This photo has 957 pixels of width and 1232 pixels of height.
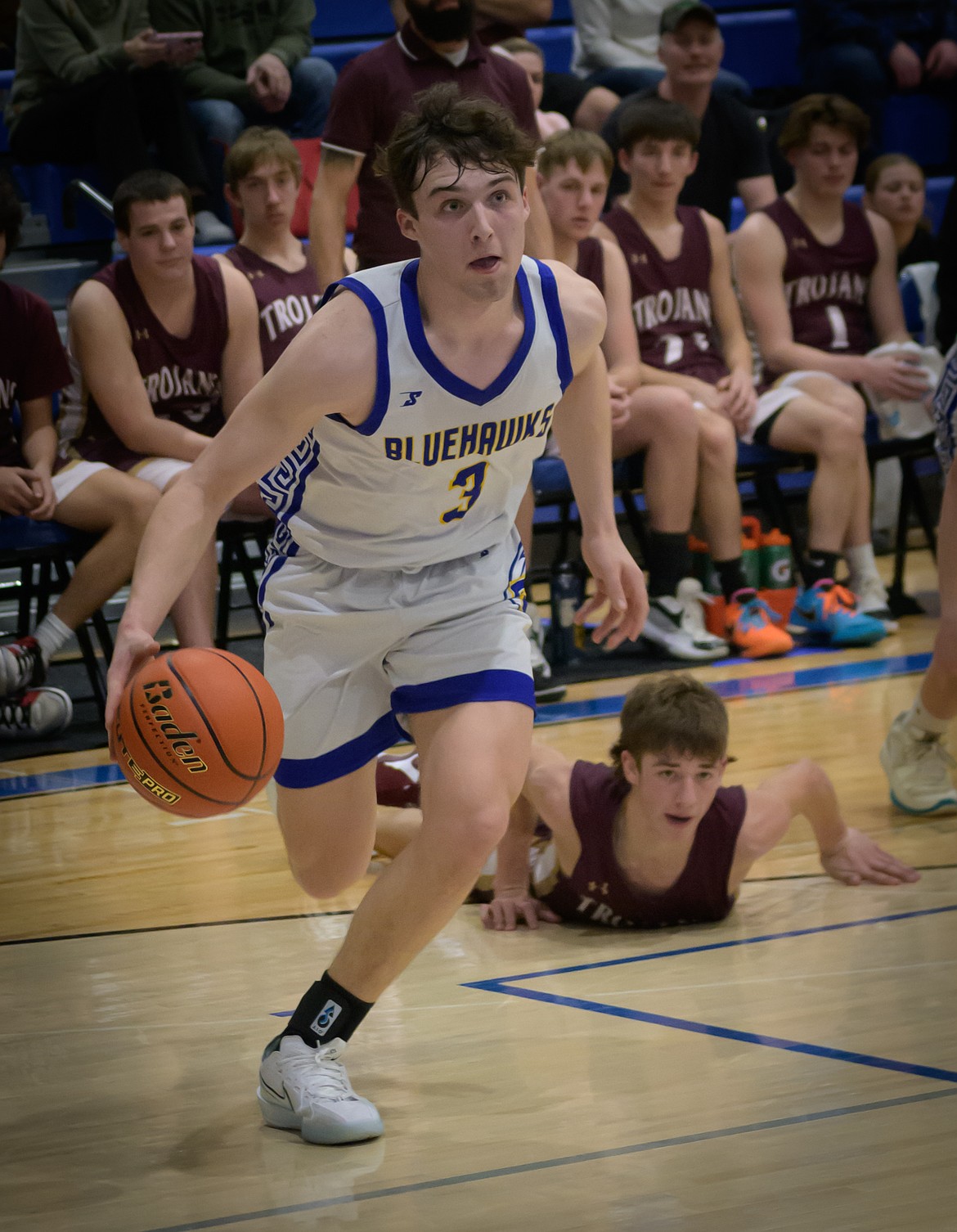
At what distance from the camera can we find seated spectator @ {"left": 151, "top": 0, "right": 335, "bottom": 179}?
7.61 m

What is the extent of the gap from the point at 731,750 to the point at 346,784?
2.23m

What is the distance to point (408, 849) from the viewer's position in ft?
9.05

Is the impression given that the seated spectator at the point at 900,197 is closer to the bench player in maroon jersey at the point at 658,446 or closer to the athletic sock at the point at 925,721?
the bench player in maroon jersey at the point at 658,446

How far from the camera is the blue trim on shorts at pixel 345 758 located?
302cm

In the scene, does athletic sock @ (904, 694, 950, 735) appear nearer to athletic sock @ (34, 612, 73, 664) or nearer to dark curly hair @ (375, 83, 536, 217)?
dark curly hair @ (375, 83, 536, 217)

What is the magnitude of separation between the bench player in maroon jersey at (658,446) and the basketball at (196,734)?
3.69 metres

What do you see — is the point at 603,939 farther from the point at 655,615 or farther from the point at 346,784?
the point at 655,615

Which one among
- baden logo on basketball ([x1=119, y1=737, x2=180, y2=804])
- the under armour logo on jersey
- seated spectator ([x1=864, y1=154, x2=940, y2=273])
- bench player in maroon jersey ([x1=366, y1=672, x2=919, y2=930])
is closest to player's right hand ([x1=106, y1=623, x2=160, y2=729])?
baden logo on basketball ([x1=119, y1=737, x2=180, y2=804])

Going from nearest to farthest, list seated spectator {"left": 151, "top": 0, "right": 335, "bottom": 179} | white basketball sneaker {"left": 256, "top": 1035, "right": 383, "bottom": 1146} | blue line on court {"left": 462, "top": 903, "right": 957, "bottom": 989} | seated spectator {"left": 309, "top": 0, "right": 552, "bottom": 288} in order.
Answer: white basketball sneaker {"left": 256, "top": 1035, "right": 383, "bottom": 1146}, blue line on court {"left": 462, "top": 903, "right": 957, "bottom": 989}, seated spectator {"left": 309, "top": 0, "right": 552, "bottom": 288}, seated spectator {"left": 151, "top": 0, "right": 335, "bottom": 179}

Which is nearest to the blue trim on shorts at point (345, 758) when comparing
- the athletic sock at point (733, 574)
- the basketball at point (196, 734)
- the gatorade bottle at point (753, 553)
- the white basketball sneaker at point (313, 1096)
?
the basketball at point (196, 734)

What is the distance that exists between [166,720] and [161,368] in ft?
11.5

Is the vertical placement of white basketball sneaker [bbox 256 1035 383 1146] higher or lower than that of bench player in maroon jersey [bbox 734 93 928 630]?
lower

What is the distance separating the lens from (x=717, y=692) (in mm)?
5156

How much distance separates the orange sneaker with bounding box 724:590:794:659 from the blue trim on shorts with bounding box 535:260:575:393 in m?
3.55
